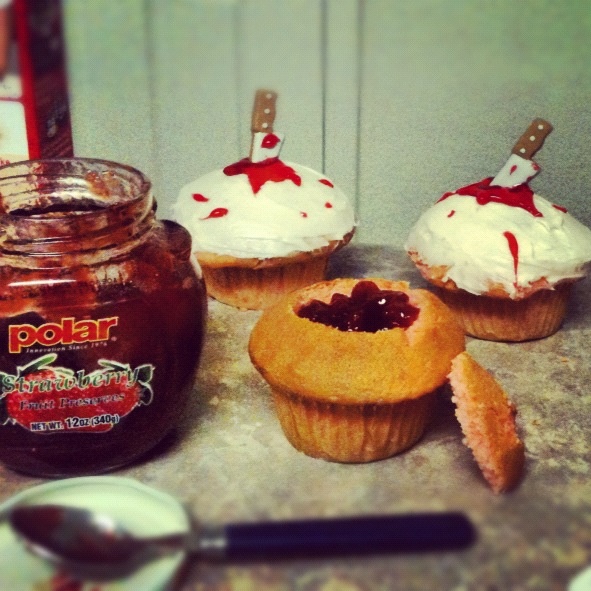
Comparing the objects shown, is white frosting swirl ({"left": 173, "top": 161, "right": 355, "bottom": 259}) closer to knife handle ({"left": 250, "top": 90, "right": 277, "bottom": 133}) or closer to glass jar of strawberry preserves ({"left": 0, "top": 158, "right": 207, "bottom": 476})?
knife handle ({"left": 250, "top": 90, "right": 277, "bottom": 133})

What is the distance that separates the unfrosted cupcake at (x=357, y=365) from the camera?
86cm

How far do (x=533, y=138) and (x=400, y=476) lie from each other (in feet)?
2.06

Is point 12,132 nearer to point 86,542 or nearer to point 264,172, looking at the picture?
point 264,172

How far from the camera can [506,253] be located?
3.69 ft

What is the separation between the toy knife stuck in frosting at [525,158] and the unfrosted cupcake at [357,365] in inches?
13.9

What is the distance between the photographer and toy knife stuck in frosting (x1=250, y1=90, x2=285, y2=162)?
127 centimetres

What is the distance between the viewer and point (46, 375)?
77 centimetres

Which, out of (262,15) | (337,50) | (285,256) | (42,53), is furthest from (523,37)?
(42,53)

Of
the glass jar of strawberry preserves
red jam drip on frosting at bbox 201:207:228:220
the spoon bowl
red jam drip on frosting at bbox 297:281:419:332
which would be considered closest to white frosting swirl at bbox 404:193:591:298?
red jam drip on frosting at bbox 297:281:419:332

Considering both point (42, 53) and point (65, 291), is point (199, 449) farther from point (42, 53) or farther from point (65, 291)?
point (42, 53)

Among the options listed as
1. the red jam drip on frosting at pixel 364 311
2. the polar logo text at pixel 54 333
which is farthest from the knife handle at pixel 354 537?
the red jam drip on frosting at pixel 364 311

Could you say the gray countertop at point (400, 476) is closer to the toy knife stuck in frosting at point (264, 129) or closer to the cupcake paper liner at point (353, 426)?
the cupcake paper liner at point (353, 426)

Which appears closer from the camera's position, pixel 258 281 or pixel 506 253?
pixel 506 253

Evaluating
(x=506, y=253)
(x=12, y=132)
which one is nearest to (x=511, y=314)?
(x=506, y=253)
